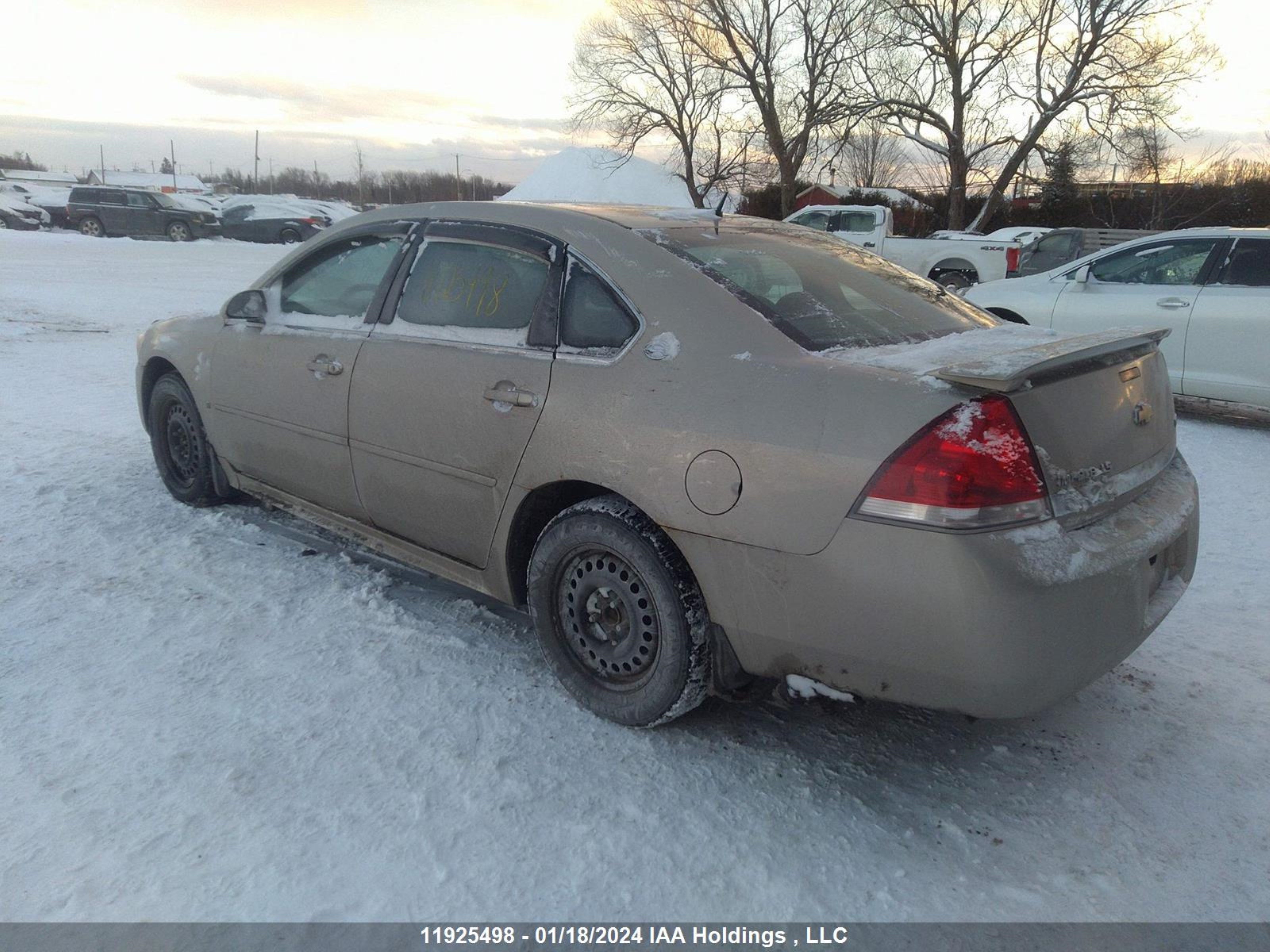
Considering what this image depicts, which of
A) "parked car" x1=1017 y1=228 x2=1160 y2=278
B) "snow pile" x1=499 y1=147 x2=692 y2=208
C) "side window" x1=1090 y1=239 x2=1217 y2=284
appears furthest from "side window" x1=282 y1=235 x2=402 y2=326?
"snow pile" x1=499 y1=147 x2=692 y2=208

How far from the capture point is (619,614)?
9.19 feet

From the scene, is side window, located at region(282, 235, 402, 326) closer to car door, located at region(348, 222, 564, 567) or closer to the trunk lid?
car door, located at region(348, 222, 564, 567)

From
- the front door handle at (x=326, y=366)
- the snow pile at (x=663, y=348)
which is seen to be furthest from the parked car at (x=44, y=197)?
the snow pile at (x=663, y=348)

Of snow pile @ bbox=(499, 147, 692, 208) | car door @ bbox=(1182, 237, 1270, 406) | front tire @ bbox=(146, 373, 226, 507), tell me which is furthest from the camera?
snow pile @ bbox=(499, 147, 692, 208)

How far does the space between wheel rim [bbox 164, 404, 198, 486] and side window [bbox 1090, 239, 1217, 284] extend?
678 centimetres

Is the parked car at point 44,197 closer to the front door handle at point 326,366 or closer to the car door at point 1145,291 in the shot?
the car door at point 1145,291

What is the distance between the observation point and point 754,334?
2.55m

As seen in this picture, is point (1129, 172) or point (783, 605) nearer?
point (783, 605)

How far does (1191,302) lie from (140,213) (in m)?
26.7

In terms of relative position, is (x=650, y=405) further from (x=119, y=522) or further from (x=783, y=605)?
(x=119, y=522)

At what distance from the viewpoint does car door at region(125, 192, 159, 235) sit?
25578mm

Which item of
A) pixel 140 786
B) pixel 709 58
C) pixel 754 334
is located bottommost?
pixel 140 786

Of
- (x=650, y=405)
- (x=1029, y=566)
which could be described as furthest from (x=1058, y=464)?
(x=650, y=405)

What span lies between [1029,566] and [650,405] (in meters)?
1.06
